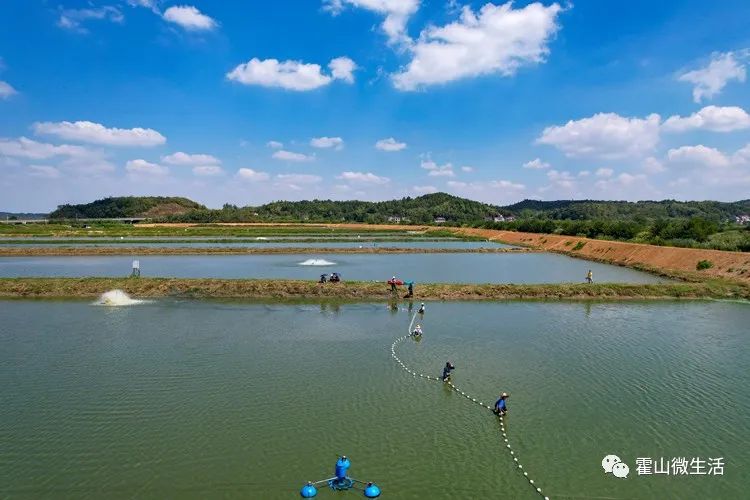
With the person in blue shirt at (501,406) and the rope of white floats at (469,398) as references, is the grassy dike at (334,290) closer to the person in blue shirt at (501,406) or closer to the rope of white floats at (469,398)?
the rope of white floats at (469,398)

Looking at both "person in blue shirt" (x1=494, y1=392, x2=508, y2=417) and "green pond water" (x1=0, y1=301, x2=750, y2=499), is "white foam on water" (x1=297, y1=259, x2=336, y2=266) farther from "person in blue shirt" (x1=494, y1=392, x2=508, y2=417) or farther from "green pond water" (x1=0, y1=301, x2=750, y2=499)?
"person in blue shirt" (x1=494, y1=392, x2=508, y2=417)

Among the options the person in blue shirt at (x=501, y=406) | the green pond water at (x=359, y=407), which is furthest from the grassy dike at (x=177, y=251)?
the person in blue shirt at (x=501, y=406)

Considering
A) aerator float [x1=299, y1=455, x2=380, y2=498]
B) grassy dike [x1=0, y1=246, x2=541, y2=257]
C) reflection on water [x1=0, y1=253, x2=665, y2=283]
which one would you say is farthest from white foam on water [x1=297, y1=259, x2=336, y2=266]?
aerator float [x1=299, y1=455, x2=380, y2=498]

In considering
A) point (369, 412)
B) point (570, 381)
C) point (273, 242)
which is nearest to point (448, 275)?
point (570, 381)

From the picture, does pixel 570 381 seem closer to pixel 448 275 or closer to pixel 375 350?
pixel 375 350

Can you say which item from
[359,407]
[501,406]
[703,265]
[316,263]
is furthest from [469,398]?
[703,265]

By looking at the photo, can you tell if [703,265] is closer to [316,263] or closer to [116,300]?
[316,263]
